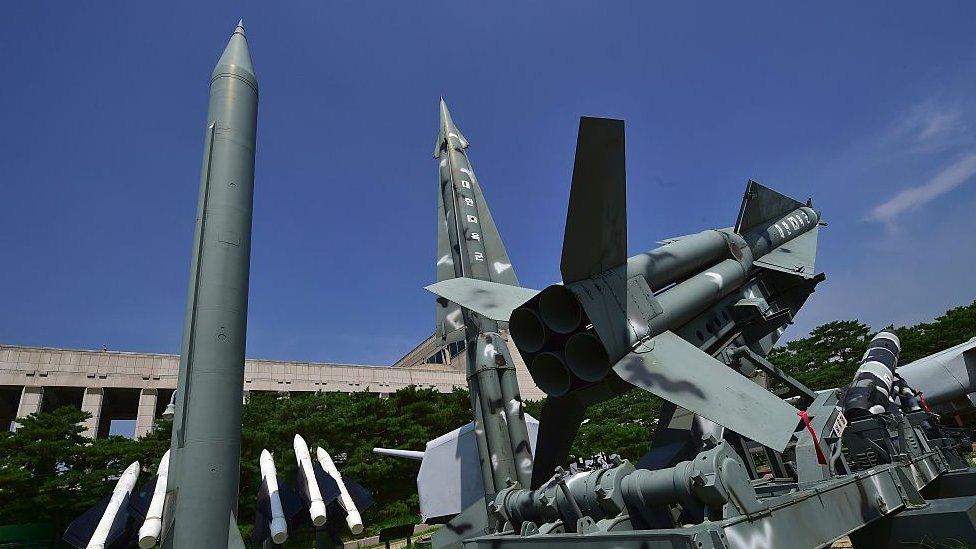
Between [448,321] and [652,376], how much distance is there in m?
5.43

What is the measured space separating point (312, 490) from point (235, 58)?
6.81 metres

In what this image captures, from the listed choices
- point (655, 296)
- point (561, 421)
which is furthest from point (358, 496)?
point (655, 296)

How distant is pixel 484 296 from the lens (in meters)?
6.35

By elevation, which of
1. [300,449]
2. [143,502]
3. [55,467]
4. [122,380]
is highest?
[122,380]

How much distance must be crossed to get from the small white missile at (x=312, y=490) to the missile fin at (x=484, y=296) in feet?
15.8

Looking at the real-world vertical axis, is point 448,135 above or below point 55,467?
above

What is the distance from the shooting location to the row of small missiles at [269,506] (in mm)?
8930

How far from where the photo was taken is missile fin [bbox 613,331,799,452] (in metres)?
4.99

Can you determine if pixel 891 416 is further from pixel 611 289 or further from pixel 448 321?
pixel 448 321

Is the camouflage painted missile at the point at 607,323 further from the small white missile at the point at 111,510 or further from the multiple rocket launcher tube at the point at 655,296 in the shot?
the small white missile at the point at 111,510

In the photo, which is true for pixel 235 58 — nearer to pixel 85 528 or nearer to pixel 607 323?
pixel 607 323

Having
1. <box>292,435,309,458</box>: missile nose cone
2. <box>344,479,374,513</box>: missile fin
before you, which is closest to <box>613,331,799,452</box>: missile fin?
<box>344,479,374,513</box>: missile fin

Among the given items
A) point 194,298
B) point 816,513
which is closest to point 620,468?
point 816,513

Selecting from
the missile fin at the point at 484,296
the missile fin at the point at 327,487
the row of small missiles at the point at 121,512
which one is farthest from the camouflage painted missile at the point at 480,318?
the row of small missiles at the point at 121,512
